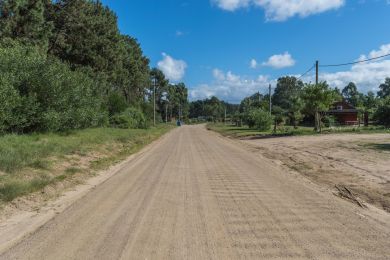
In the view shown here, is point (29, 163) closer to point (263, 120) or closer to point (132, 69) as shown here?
point (263, 120)

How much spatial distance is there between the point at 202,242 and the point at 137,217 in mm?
1933

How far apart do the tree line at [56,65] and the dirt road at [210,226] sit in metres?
11.4

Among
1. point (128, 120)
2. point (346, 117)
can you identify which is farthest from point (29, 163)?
point (346, 117)

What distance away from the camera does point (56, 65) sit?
25.2m

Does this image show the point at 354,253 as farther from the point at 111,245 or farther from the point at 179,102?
the point at 179,102

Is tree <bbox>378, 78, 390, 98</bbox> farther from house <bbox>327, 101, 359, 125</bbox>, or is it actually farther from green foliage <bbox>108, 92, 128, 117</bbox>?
green foliage <bbox>108, 92, 128, 117</bbox>

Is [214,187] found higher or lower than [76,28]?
lower

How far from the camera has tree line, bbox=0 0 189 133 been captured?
67.1 ft

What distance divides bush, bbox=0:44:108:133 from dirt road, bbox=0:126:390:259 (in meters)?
10.1

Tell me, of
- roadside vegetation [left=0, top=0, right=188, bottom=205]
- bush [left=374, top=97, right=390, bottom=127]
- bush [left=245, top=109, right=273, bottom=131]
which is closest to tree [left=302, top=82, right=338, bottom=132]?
bush [left=374, top=97, right=390, bottom=127]

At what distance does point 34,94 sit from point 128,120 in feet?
102

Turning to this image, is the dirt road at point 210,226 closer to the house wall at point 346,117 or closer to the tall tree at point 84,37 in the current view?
the tall tree at point 84,37

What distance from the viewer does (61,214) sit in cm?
792

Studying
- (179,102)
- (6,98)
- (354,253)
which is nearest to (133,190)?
(354,253)
